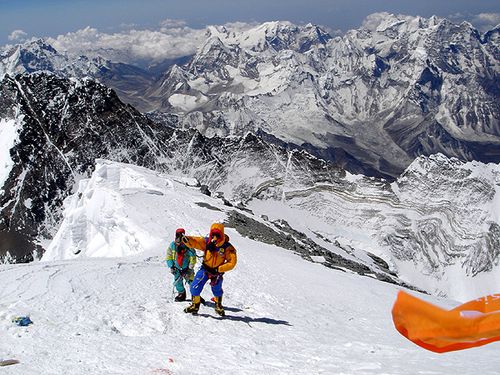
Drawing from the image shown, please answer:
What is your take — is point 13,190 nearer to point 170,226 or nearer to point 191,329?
point 170,226

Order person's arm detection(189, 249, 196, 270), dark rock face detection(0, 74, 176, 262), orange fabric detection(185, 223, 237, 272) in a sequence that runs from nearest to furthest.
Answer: orange fabric detection(185, 223, 237, 272) < person's arm detection(189, 249, 196, 270) < dark rock face detection(0, 74, 176, 262)

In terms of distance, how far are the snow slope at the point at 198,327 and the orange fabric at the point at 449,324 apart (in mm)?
4306

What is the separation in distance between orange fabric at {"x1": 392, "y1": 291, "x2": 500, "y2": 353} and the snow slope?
4.31 m

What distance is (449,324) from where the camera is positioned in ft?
20.5

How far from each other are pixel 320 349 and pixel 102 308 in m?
6.74

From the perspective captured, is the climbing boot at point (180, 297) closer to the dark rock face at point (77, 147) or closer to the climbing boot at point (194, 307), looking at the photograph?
the climbing boot at point (194, 307)

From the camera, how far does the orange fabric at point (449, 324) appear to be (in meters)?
6.14

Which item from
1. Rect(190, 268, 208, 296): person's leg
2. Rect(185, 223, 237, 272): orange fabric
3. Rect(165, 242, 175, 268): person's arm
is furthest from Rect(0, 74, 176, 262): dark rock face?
Rect(185, 223, 237, 272): orange fabric

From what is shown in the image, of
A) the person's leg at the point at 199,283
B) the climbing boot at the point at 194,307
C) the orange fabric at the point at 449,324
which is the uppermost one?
the orange fabric at the point at 449,324

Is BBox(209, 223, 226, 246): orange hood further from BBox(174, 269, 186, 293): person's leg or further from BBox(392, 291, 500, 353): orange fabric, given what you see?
BBox(392, 291, 500, 353): orange fabric

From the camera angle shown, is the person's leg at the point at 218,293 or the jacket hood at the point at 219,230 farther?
the person's leg at the point at 218,293

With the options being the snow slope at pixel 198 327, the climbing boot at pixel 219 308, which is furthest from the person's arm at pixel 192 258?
the climbing boot at pixel 219 308

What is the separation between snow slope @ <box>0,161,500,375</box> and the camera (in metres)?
11.0

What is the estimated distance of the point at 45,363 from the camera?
1040cm
